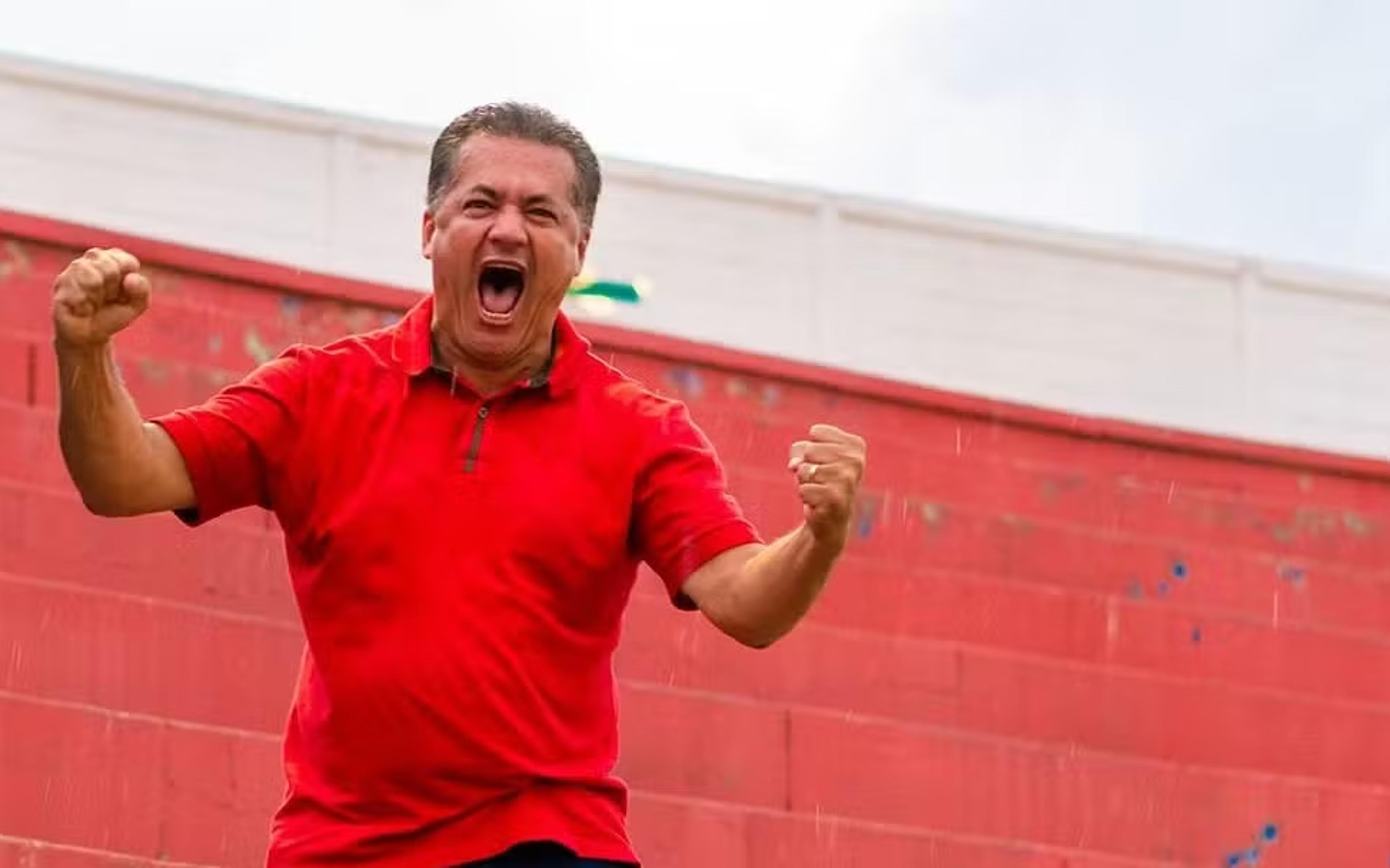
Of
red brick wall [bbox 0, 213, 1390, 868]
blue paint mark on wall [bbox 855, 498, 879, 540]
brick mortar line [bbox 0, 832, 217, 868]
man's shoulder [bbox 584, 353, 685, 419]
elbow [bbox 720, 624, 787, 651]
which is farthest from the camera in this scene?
blue paint mark on wall [bbox 855, 498, 879, 540]

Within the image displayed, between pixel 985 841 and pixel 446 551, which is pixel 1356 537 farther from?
pixel 446 551

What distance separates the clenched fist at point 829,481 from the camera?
3361 mm

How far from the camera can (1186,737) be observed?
8070 millimetres

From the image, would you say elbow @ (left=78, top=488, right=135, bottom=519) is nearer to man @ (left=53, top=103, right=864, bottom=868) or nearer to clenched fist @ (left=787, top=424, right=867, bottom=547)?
man @ (left=53, top=103, right=864, bottom=868)

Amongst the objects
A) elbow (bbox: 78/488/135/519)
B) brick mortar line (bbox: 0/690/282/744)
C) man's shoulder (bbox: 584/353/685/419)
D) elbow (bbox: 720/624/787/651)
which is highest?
man's shoulder (bbox: 584/353/685/419)

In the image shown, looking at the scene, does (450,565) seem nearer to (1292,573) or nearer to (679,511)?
(679,511)

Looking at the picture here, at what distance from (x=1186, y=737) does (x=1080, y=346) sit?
8.30ft

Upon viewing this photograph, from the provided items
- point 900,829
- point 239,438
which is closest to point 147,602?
point 900,829

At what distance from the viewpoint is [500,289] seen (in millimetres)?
3617

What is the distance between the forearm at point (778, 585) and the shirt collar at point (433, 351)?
0.29 metres

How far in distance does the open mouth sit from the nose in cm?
2

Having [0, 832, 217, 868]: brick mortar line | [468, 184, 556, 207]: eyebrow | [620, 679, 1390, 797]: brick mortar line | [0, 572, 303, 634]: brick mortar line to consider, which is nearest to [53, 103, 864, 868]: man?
[468, 184, 556, 207]: eyebrow

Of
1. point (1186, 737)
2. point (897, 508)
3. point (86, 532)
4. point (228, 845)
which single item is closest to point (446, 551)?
point (228, 845)

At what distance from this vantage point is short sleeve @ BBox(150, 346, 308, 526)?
3475 mm
